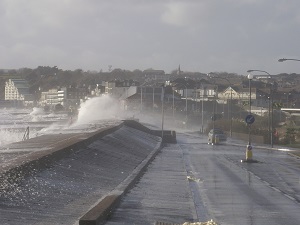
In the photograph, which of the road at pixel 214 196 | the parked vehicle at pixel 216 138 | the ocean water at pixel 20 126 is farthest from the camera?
the parked vehicle at pixel 216 138

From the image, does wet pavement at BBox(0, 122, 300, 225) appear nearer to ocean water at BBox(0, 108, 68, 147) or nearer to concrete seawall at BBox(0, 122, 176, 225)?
concrete seawall at BBox(0, 122, 176, 225)

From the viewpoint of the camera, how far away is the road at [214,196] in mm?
17625

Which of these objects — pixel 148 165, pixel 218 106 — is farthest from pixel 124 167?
pixel 218 106

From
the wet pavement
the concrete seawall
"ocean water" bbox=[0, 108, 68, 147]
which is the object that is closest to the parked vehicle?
"ocean water" bbox=[0, 108, 68, 147]

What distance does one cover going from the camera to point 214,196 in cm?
2341

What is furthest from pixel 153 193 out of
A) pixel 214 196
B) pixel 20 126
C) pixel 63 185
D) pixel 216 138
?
pixel 20 126

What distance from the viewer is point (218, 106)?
511 ft

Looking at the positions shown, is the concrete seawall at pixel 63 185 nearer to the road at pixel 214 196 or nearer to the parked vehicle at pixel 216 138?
the road at pixel 214 196

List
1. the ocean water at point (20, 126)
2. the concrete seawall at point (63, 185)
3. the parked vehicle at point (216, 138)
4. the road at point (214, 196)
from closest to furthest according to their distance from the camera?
the concrete seawall at point (63, 185) < the road at point (214, 196) < the ocean water at point (20, 126) < the parked vehicle at point (216, 138)

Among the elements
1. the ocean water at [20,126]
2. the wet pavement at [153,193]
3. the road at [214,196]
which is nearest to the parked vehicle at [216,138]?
the ocean water at [20,126]

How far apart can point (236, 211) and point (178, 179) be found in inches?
370

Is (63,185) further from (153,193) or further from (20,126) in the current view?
(20,126)

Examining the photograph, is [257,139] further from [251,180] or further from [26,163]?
[26,163]

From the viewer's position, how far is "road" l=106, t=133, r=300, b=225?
1762 cm
